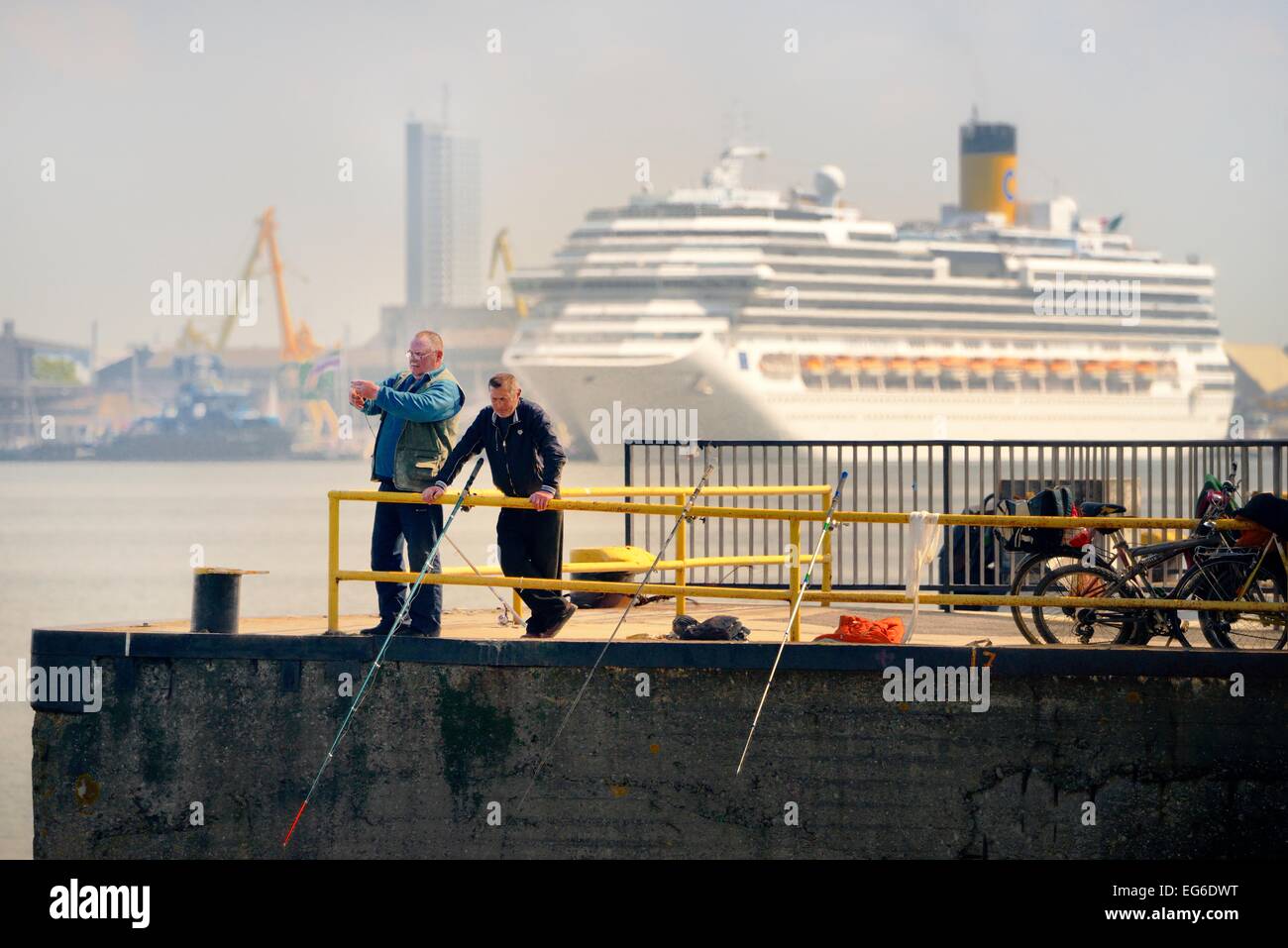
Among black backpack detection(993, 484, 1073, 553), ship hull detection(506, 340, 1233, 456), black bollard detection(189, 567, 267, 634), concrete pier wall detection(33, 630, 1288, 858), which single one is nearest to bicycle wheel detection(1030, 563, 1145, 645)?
black backpack detection(993, 484, 1073, 553)

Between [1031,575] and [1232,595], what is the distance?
1.13m

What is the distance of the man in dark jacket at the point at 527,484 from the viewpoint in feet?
36.7

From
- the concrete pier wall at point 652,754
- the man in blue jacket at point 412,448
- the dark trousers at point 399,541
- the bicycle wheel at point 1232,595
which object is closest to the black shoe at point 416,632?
the dark trousers at point 399,541

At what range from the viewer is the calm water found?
36.0 m

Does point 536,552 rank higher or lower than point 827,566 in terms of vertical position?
higher

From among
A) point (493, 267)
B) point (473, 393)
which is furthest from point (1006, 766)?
point (473, 393)

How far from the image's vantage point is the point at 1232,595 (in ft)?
36.2

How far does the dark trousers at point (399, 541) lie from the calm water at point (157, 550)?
25.2 feet

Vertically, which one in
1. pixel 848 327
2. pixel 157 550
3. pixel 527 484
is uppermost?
pixel 848 327

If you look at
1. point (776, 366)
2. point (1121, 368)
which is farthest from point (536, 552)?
point (1121, 368)

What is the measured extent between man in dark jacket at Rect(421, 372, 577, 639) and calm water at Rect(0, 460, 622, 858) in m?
Result: 8.27

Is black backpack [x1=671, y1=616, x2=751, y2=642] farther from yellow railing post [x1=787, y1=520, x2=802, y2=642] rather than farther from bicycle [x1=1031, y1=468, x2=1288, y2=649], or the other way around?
bicycle [x1=1031, y1=468, x2=1288, y2=649]

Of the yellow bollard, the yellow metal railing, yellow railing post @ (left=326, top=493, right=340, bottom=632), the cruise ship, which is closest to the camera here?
the yellow metal railing

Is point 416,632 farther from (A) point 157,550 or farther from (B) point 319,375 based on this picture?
(B) point 319,375
